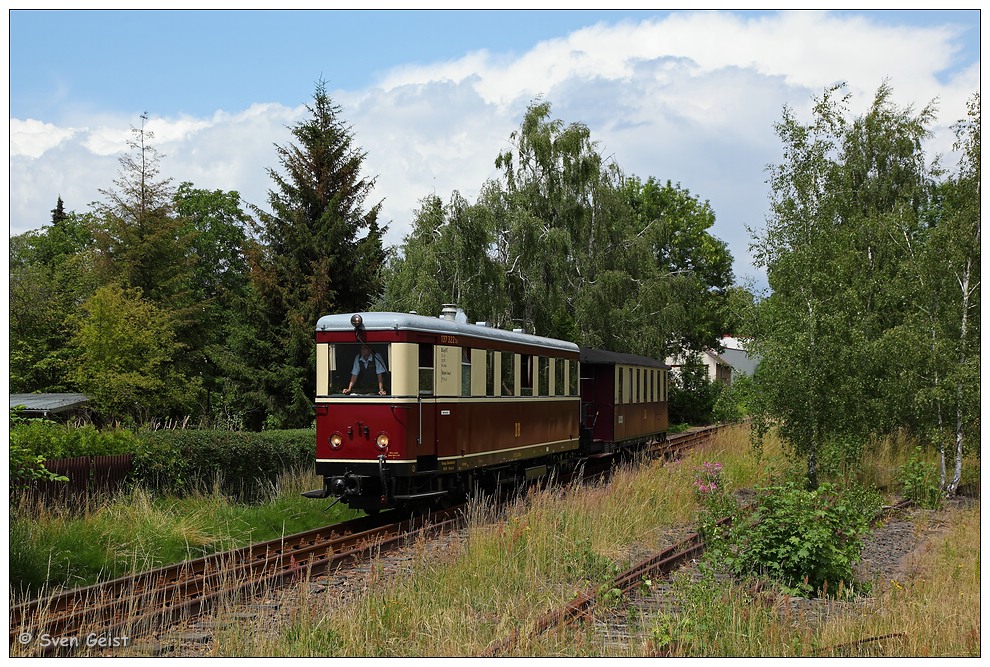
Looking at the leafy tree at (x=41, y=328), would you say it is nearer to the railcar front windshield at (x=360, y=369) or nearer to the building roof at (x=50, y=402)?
the building roof at (x=50, y=402)

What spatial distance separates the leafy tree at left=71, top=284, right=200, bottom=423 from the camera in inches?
961

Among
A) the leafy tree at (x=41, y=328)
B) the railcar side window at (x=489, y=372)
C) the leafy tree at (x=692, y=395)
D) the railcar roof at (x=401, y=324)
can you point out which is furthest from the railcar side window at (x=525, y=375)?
the leafy tree at (x=692, y=395)

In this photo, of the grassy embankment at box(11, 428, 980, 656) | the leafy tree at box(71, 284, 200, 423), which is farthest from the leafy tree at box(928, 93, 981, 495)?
the leafy tree at box(71, 284, 200, 423)

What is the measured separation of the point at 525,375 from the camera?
53.1 feet

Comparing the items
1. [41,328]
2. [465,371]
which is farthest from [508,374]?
[41,328]

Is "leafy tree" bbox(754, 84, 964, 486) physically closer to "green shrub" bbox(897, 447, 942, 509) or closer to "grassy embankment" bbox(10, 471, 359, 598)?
"green shrub" bbox(897, 447, 942, 509)

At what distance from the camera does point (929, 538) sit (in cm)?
1268

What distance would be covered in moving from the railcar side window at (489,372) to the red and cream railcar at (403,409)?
0.05ft

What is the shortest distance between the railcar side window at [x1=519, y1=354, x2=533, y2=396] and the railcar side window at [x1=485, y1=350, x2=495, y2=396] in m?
1.11

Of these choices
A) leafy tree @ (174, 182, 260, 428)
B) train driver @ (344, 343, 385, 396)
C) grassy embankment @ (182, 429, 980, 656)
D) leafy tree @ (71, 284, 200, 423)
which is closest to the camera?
grassy embankment @ (182, 429, 980, 656)

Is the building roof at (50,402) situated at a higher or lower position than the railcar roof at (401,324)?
lower

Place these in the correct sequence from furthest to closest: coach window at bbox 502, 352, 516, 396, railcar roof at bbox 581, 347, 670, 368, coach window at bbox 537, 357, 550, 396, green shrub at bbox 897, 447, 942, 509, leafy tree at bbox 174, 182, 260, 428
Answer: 1. leafy tree at bbox 174, 182, 260, 428
2. railcar roof at bbox 581, 347, 670, 368
3. coach window at bbox 537, 357, 550, 396
4. green shrub at bbox 897, 447, 942, 509
5. coach window at bbox 502, 352, 516, 396

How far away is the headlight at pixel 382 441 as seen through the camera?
13.0 meters

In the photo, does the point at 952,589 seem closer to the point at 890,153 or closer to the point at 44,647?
the point at 44,647
